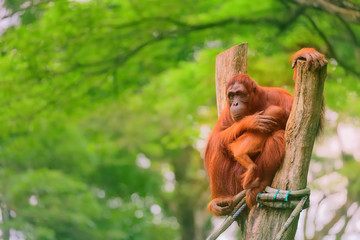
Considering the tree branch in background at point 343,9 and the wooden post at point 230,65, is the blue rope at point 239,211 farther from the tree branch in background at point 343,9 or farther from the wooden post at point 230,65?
the tree branch in background at point 343,9

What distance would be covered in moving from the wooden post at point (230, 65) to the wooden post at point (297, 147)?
1050 mm

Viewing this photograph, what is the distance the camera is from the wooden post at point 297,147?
3123mm

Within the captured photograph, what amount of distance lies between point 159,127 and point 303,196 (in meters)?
13.8

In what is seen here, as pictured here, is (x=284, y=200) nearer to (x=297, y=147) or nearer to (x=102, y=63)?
(x=297, y=147)

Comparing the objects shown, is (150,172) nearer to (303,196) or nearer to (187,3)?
(187,3)

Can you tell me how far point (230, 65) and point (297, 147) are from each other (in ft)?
4.05

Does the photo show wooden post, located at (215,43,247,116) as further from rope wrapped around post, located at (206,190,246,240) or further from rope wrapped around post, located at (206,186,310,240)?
rope wrapped around post, located at (206,186,310,240)

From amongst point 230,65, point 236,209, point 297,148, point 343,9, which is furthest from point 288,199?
point 343,9

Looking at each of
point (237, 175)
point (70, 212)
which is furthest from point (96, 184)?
point (237, 175)

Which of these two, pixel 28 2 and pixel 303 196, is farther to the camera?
pixel 28 2

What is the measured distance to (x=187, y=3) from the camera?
860cm

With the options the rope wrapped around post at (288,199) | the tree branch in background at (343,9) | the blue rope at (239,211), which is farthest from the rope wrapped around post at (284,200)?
the tree branch in background at (343,9)

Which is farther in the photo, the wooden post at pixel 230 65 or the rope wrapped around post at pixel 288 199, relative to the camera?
the wooden post at pixel 230 65

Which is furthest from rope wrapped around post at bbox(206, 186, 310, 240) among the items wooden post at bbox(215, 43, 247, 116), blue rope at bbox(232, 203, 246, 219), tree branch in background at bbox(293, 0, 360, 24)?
tree branch in background at bbox(293, 0, 360, 24)
